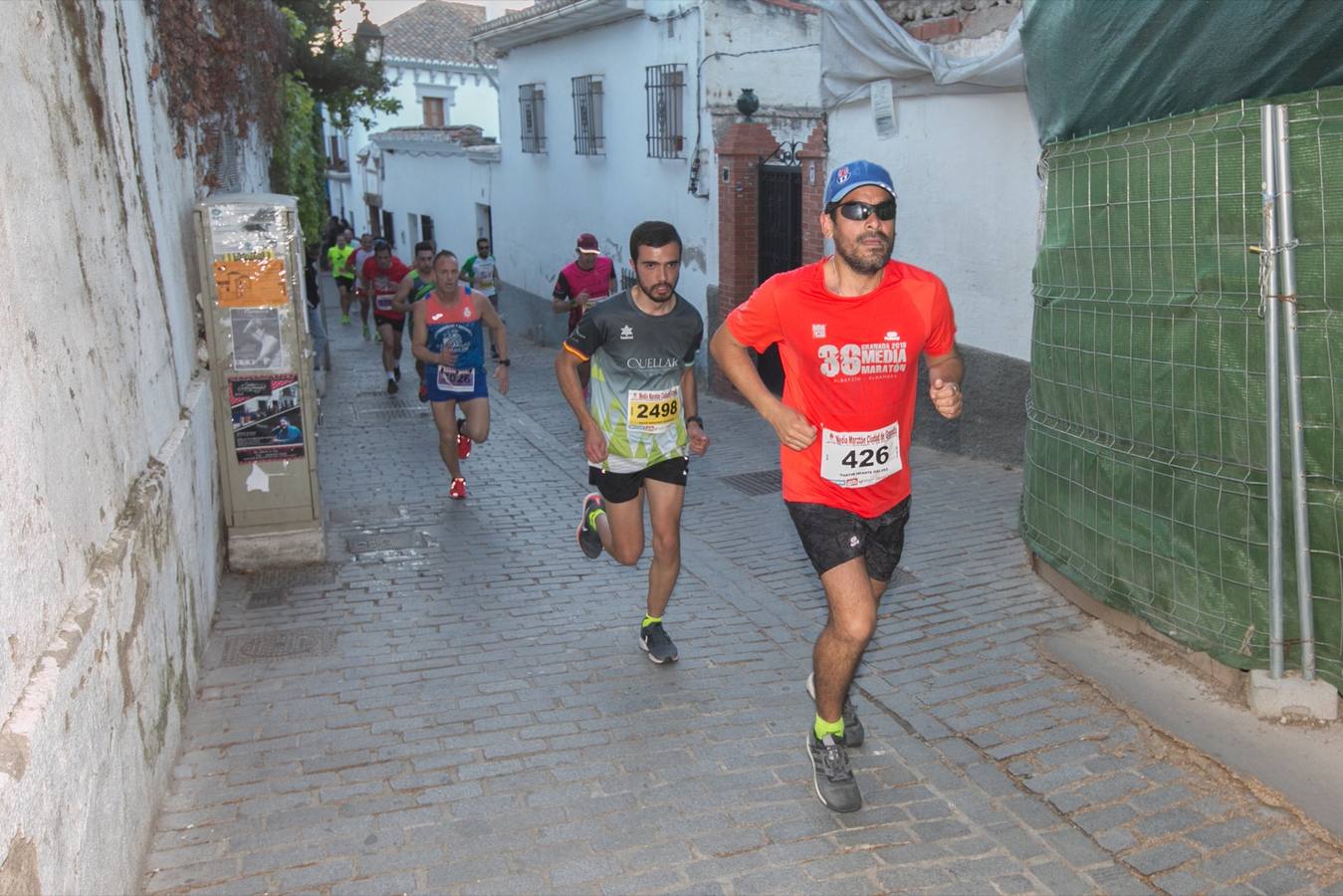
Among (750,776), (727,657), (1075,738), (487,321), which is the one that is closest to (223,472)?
(487,321)

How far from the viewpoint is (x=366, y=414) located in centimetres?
1271

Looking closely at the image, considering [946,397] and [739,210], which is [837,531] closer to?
[946,397]

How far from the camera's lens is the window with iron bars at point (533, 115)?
20250mm

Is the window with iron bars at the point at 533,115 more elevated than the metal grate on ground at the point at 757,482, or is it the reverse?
Answer: the window with iron bars at the point at 533,115

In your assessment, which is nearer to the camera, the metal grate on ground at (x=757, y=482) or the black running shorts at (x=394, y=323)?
the metal grate on ground at (x=757, y=482)

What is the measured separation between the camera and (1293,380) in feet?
14.0

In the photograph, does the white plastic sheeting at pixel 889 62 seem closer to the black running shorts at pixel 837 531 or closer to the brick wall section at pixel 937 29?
the brick wall section at pixel 937 29

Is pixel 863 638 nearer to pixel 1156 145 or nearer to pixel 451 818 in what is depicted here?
pixel 451 818

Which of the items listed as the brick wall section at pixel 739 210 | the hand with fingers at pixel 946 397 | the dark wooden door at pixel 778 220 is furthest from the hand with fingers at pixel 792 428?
the brick wall section at pixel 739 210

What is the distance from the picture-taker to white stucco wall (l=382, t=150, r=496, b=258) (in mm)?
24875

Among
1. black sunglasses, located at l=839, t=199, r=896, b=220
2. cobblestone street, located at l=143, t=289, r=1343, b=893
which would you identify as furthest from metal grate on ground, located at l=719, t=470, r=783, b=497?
black sunglasses, located at l=839, t=199, r=896, b=220

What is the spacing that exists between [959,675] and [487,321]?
4.90 meters

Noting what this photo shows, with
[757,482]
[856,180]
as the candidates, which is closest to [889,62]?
[757,482]

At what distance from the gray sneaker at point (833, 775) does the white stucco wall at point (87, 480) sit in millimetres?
2225
